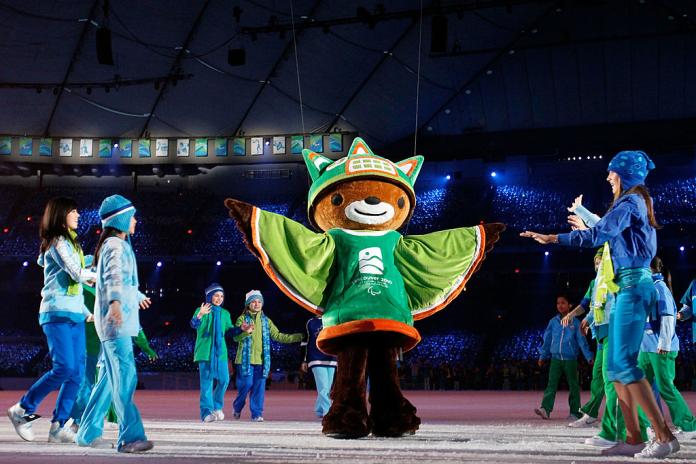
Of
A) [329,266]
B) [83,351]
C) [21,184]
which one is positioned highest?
[21,184]

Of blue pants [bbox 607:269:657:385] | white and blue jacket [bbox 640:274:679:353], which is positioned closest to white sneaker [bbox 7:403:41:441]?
blue pants [bbox 607:269:657:385]

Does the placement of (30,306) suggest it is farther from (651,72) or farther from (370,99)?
(651,72)

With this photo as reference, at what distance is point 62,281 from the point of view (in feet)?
18.1

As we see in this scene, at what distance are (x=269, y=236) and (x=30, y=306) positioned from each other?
26447 mm

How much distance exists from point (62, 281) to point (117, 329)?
48.5 inches

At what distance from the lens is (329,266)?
5.59 metres

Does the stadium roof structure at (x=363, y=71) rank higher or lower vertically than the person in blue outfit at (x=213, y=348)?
higher

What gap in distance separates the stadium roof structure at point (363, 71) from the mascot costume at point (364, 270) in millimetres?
11327

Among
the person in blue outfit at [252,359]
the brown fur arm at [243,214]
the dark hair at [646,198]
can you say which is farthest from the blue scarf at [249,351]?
the dark hair at [646,198]

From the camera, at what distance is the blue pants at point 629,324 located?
4.41 m

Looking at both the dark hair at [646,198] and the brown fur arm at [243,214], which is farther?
the brown fur arm at [243,214]

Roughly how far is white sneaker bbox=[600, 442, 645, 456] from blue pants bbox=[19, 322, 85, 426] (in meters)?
3.50

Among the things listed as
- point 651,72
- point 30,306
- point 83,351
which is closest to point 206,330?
point 83,351

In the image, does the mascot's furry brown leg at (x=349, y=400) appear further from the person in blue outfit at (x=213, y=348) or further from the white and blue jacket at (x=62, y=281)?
the person in blue outfit at (x=213, y=348)
